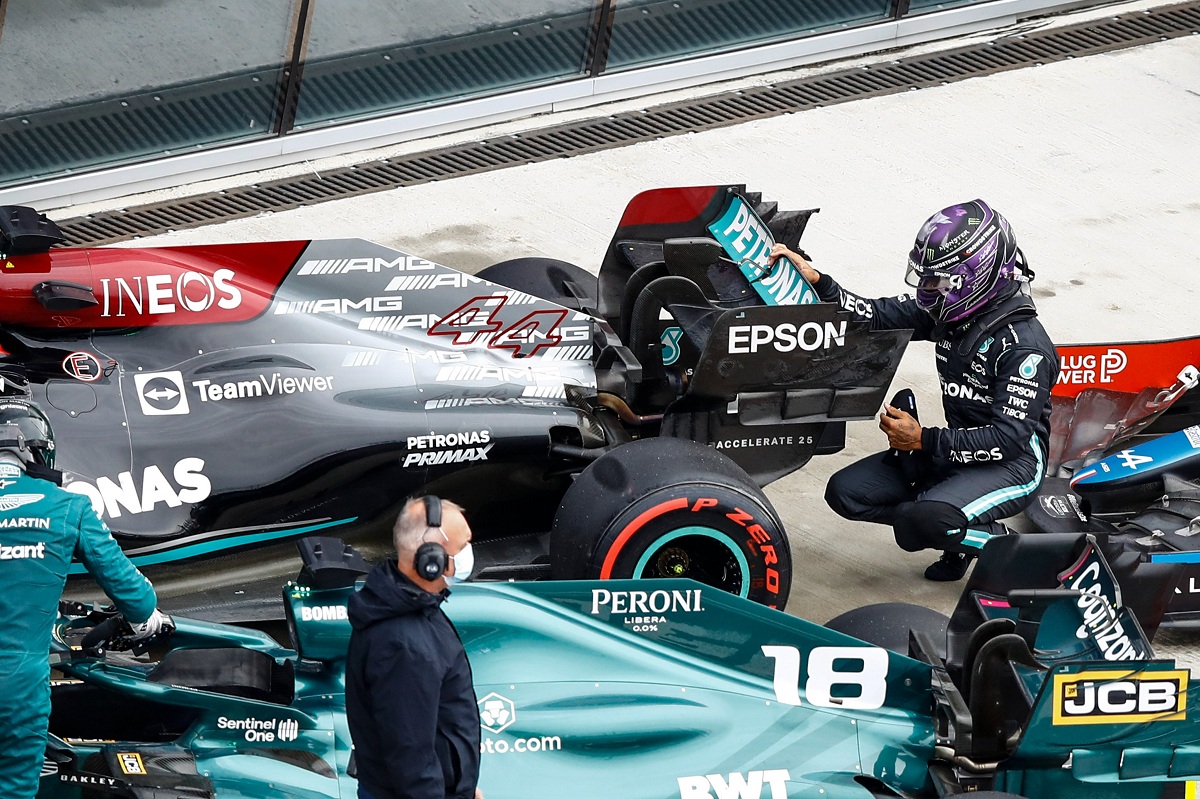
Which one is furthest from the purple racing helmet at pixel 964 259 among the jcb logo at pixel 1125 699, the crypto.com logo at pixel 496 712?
the crypto.com logo at pixel 496 712

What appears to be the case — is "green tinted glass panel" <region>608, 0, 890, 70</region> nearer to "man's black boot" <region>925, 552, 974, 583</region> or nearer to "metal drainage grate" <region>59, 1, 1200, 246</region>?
"metal drainage grate" <region>59, 1, 1200, 246</region>

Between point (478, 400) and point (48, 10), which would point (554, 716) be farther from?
point (48, 10)

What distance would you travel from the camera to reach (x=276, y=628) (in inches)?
248

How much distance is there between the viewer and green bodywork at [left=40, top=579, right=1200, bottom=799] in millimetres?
4828

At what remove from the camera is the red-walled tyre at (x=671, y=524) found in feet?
19.4

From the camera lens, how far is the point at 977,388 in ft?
22.3

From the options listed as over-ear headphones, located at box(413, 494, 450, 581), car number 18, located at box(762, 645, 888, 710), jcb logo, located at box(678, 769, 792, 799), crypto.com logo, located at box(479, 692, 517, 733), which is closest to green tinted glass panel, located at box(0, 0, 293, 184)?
crypto.com logo, located at box(479, 692, 517, 733)

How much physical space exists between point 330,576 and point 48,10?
256 inches

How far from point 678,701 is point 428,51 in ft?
23.6

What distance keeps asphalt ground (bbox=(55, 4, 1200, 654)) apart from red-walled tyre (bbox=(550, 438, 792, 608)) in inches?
84.5

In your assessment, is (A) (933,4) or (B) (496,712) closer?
(B) (496,712)

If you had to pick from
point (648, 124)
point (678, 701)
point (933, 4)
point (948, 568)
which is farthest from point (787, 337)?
point (933, 4)

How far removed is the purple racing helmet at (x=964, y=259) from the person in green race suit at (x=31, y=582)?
356 centimetres

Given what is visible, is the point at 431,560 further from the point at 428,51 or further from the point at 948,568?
the point at 428,51
